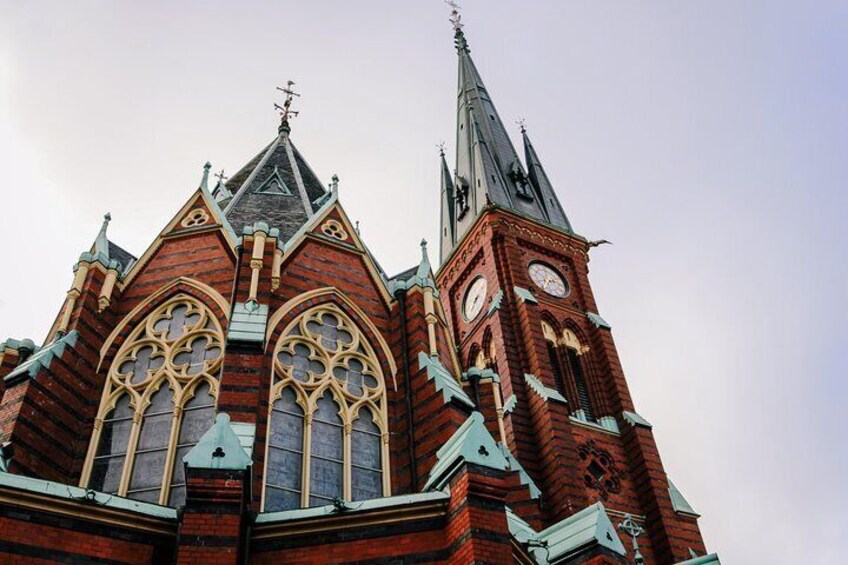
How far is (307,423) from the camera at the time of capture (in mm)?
12633

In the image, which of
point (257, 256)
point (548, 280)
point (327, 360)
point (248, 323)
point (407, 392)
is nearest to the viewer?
point (248, 323)

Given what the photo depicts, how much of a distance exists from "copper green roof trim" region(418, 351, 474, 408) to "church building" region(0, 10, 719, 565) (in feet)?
0.17

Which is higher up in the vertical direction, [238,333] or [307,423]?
[238,333]

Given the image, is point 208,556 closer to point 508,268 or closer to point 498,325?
point 498,325

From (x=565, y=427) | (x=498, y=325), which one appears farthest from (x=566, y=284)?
(x=565, y=427)

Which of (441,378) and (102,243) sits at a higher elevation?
(102,243)

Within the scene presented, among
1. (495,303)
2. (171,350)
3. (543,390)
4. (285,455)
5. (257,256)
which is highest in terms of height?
(495,303)

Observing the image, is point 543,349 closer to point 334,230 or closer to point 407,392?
point 334,230

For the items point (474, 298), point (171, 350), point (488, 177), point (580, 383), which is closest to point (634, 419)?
point (580, 383)

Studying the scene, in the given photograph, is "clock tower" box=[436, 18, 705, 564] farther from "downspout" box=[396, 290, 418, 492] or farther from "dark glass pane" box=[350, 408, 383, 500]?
"dark glass pane" box=[350, 408, 383, 500]

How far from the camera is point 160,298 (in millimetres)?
14086

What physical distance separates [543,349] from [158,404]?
2014cm

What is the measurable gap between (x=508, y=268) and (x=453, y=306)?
4.69 m

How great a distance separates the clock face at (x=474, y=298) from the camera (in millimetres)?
35594
